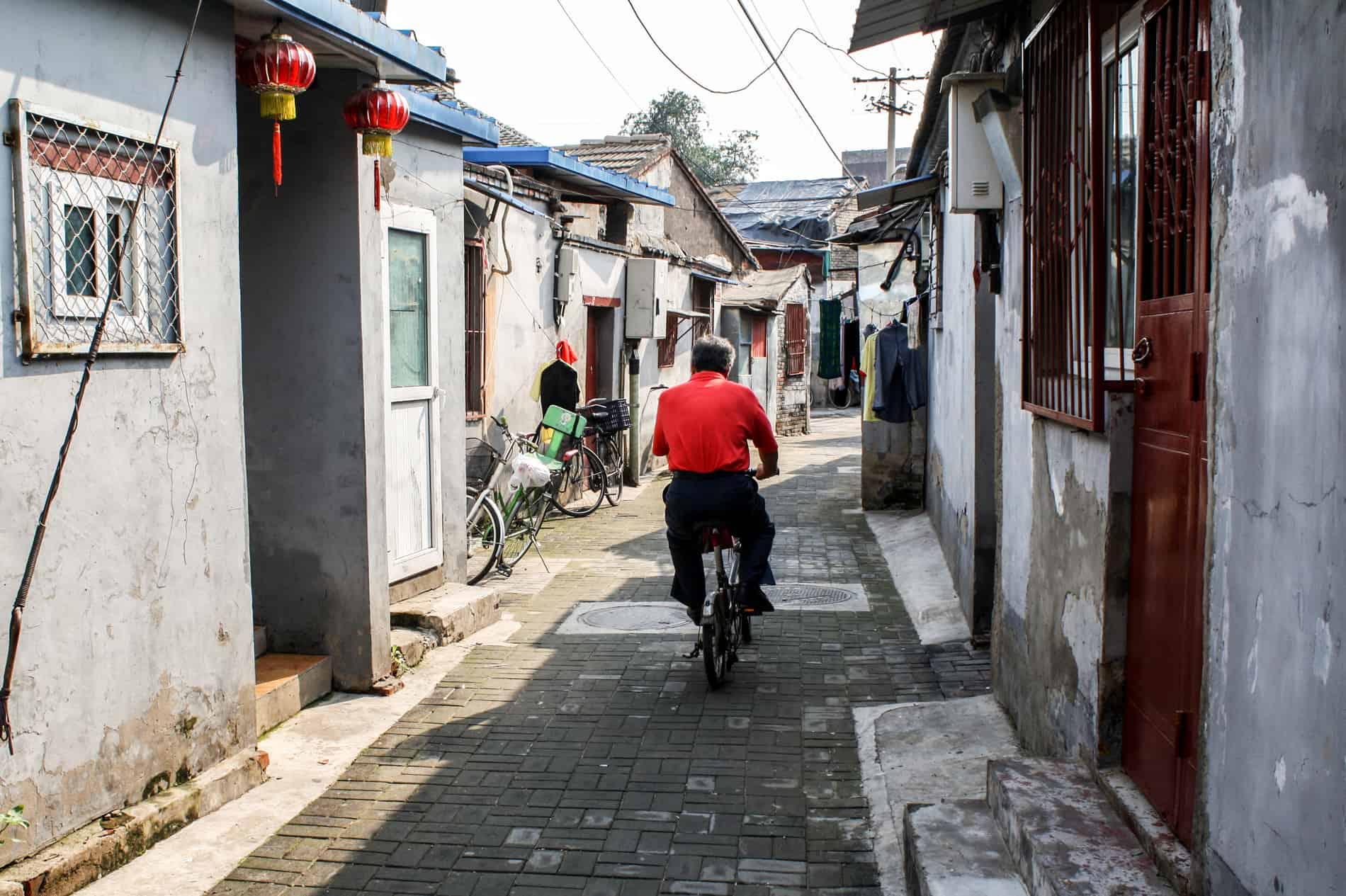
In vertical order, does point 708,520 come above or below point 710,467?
below

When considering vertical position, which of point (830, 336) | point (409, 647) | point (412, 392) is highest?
point (830, 336)

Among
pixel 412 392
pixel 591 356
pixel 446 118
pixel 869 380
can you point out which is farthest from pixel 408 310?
pixel 591 356

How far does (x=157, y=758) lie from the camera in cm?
468

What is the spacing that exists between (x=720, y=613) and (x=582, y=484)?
7.88m

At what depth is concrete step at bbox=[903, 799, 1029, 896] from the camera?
3.52m

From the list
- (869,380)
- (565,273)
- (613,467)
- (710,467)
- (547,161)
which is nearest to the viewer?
(710,467)

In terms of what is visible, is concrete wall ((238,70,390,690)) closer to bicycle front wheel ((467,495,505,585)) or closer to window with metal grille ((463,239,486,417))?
bicycle front wheel ((467,495,505,585))

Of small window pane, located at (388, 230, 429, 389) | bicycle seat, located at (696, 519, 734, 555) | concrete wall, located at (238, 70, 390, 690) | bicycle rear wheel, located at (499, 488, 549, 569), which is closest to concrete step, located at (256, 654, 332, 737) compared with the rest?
concrete wall, located at (238, 70, 390, 690)

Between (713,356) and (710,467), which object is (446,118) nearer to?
(713,356)

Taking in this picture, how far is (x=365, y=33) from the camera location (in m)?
5.59

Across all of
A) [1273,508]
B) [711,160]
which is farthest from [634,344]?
[711,160]

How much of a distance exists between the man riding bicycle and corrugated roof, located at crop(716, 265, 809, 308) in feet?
54.7

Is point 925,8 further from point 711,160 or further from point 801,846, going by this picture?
point 711,160

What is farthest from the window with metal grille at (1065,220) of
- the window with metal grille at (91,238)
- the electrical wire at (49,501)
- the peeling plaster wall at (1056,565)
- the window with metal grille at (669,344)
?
the window with metal grille at (669,344)
